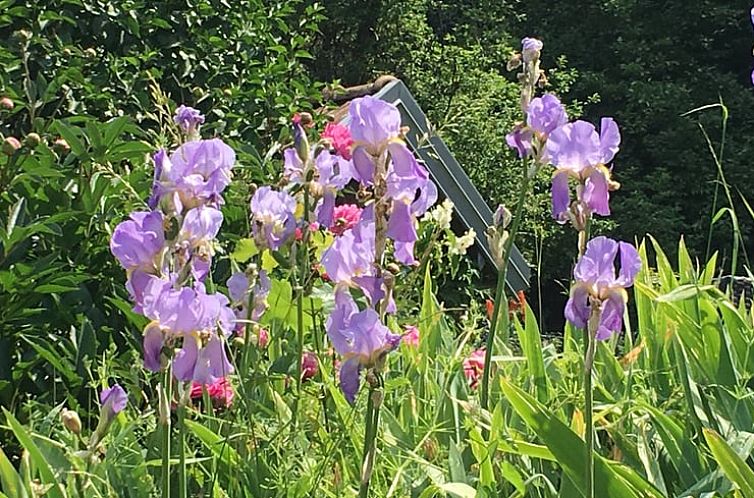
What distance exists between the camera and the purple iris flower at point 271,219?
1170 mm

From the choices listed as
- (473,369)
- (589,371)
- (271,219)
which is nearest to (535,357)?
(473,369)

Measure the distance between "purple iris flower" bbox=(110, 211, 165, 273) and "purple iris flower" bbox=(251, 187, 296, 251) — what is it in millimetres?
306

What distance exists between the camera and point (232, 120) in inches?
124

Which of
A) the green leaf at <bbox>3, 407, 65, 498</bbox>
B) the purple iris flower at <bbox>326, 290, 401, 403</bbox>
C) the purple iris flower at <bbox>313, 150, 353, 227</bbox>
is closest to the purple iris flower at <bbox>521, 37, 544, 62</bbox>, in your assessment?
the purple iris flower at <bbox>313, 150, 353, 227</bbox>

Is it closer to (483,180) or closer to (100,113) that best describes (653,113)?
(483,180)

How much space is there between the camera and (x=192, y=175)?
862mm

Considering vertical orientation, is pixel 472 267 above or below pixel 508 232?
below

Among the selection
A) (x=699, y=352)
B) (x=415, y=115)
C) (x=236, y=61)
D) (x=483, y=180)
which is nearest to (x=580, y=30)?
(x=483, y=180)

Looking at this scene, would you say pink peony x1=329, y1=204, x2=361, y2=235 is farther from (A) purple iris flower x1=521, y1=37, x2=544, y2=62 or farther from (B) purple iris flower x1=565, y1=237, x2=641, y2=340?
(B) purple iris flower x1=565, y1=237, x2=641, y2=340

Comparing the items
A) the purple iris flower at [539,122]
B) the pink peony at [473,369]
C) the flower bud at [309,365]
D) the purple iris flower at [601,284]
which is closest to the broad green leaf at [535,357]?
the pink peony at [473,369]

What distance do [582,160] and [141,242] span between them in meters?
0.49

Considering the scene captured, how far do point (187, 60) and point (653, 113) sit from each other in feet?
37.7

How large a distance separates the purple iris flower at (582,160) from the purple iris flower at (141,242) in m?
0.45

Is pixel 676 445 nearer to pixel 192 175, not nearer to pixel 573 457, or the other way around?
pixel 573 457
